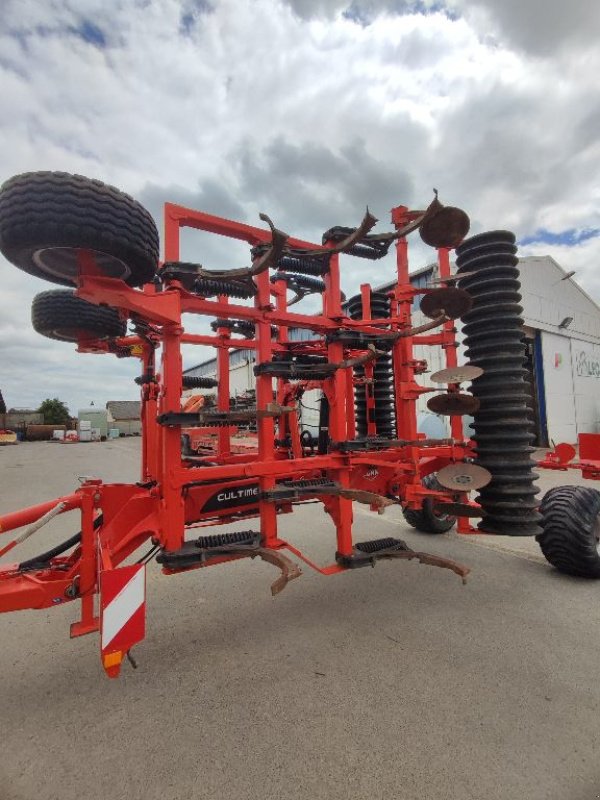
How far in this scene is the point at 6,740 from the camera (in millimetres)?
2119

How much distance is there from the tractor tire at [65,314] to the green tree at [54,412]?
58.2 meters

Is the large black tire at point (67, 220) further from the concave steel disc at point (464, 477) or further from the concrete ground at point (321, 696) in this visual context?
the concave steel disc at point (464, 477)

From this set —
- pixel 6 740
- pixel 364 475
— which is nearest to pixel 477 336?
pixel 364 475

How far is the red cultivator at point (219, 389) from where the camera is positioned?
219 cm

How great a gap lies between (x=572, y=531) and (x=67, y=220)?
4474mm

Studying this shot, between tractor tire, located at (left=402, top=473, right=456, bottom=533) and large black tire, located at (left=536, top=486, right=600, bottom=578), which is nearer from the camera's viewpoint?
large black tire, located at (left=536, top=486, right=600, bottom=578)

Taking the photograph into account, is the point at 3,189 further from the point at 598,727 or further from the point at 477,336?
the point at 598,727

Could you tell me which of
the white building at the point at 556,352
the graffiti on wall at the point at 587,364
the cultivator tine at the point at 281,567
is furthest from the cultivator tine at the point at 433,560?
the graffiti on wall at the point at 587,364

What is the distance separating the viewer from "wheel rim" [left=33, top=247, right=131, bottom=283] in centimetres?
242

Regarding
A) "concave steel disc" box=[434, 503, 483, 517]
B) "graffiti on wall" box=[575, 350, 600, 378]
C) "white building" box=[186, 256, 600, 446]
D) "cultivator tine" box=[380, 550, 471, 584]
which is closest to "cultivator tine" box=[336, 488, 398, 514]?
"cultivator tine" box=[380, 550, 471, 584]

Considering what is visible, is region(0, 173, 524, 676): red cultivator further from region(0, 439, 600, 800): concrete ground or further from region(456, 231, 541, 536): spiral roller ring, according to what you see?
region(0, 439, 600, 800): concrete ground

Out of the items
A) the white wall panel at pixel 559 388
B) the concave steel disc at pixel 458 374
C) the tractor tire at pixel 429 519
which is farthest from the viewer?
the white wall panel at pixel 559 388

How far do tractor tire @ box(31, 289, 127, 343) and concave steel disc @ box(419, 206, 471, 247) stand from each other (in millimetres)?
3011

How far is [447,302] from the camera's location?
12.0 feet
